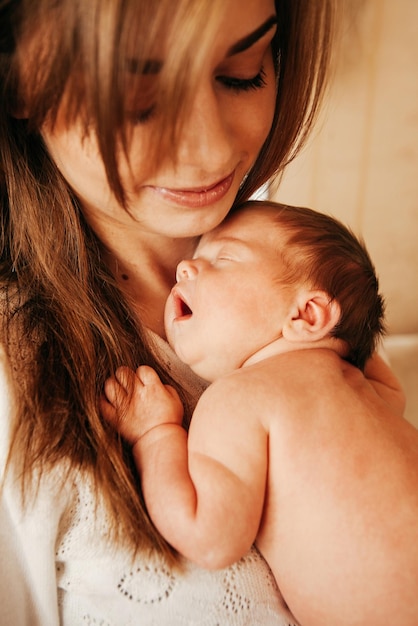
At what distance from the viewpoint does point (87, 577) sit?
787 millimetres

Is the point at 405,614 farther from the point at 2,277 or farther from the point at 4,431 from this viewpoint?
the point at 2,277

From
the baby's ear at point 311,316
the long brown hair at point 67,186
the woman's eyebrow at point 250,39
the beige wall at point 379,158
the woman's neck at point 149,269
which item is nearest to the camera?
the long brown hair at point 67,186

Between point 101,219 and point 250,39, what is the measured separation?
35cm

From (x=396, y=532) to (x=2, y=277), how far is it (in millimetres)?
595

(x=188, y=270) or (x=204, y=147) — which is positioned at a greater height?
(x=204, y=147)

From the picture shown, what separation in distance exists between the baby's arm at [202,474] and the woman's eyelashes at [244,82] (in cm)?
38

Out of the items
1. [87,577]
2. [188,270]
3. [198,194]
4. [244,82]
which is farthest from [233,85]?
[87,577]

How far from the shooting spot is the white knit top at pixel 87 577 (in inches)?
30.2

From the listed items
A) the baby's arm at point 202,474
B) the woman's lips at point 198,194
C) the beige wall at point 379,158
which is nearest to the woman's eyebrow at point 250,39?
the woman's lips at point 198,194

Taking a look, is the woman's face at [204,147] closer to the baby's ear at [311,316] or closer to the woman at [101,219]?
the woman at [101,219]

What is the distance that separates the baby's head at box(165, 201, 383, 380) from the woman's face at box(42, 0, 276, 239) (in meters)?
0.07

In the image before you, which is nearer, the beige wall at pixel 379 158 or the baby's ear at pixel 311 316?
the baby's ear at pixel 311 316

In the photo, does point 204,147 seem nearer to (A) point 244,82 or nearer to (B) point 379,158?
(A) point 244,82

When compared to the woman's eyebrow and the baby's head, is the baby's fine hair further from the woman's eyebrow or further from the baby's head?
the woman's eyebrow
